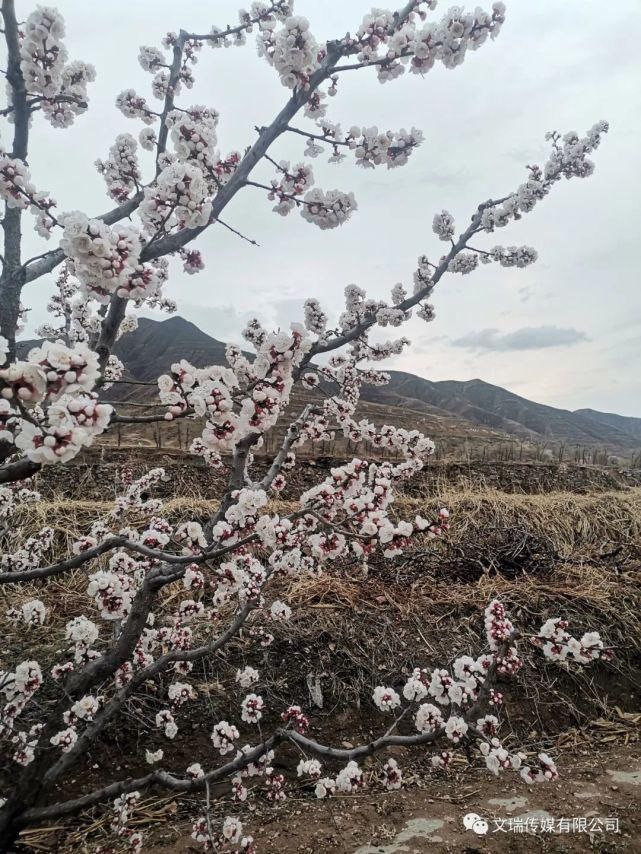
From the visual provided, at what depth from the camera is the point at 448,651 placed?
3.98 meters

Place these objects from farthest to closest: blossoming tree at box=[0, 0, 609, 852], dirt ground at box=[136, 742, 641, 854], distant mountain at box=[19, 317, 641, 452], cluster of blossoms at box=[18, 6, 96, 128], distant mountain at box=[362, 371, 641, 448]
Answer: distant mountain at box=[362, 371, 641, 448], distant mountain at box=[19, 317, 641, 452], cluster of blossoms at box=[18, 6, 96, 128], dirt ground at box=[136, 742, 641, 854], blossoming tree at box=[0, 0, 609, 852]

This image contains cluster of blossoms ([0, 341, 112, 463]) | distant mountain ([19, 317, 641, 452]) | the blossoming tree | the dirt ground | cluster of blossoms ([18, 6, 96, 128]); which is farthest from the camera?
distant mountain ([19, 317, 641, 452])

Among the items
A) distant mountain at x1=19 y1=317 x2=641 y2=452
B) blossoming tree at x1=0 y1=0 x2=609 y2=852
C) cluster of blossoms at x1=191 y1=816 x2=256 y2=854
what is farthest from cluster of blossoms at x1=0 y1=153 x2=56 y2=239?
distant mountain at x1=19 y1=317 x2=641 y2=452

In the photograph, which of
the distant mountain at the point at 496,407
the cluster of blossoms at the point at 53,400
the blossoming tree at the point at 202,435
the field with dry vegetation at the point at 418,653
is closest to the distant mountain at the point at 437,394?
the distant mountain at the point at 496,407

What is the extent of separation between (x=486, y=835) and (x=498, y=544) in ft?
12.9

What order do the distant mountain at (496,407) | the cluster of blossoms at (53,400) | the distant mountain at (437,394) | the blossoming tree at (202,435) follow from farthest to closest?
the distant mountain at (496,407), the distant mountain at (437,394), the blossoming tree at (202,435), the cluster of blossoms at (53,400)

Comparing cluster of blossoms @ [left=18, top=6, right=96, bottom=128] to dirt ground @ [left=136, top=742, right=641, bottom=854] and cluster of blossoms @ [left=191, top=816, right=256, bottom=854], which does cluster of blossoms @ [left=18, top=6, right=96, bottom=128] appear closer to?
cluster of blossoms @ [left=191, top=816, right=256, bottom=854]

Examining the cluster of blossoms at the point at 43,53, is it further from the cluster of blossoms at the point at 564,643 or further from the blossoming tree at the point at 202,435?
the cluster of blossoms at the point at 564,643

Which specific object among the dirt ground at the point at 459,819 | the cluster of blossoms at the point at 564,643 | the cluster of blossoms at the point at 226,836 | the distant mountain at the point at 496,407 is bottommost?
the dirt ground at the point at 459,819

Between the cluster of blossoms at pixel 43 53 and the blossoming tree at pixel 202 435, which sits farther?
the cluster of blossoms at pixel 43 53

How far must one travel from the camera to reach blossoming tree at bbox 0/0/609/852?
165 cm

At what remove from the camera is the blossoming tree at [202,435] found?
165 cm

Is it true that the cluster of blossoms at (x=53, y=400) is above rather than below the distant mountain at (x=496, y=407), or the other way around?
below

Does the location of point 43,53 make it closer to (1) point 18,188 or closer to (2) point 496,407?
(1) point 18,188
